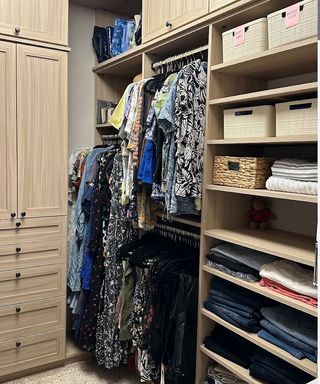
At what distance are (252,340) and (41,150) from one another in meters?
1.74

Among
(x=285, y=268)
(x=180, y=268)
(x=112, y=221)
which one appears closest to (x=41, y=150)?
(x=112, y=221)

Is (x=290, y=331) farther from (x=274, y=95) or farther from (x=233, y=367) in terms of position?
(x=274, y=95)

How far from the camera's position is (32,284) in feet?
8.36

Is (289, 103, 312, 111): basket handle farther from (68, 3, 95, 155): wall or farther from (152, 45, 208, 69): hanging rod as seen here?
(68, 3, 95, 155): wall

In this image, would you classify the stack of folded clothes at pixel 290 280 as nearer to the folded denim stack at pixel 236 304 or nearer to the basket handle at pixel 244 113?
the folded denim stack at pixel 236 304

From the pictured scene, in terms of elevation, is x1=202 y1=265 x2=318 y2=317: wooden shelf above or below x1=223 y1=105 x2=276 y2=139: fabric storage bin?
below

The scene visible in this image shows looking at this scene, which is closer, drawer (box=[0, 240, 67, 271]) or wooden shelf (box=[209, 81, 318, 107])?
wooden shelf (box=[209, 81, 318, 107])

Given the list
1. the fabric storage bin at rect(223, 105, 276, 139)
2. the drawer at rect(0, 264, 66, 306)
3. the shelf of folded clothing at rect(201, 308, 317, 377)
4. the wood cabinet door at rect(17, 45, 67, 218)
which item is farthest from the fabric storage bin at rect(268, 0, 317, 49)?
the drawer at rect(0, 264, 66, 306)

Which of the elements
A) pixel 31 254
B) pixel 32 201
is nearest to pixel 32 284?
pixel 31 254

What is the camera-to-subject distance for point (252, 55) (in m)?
1.62

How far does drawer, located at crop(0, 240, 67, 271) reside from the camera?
2441mm

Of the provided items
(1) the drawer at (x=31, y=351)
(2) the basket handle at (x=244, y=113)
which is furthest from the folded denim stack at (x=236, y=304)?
(1) the drawer at (x=31, y=351)

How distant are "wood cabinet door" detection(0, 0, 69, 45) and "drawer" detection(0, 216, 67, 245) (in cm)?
118

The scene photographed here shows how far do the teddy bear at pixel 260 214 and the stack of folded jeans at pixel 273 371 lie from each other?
0.62m
